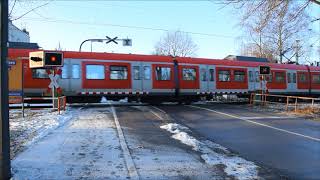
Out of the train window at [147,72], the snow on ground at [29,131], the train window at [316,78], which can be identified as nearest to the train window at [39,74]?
the train window at [147,72]

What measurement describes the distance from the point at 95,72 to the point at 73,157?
19711 mm

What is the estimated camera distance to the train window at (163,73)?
3205 cm

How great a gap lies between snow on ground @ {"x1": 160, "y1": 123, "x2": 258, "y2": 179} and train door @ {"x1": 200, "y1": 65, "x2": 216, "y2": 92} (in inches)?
782

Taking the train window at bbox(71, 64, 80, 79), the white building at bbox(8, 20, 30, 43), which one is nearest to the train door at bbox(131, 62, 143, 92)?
the train window at bbox(71, 64, 80, 79)

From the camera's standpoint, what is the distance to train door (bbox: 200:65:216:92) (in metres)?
34.3

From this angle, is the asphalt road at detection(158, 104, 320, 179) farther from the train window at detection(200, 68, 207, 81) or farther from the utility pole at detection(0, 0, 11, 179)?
the train window at detection(200, 68, 207, 81)

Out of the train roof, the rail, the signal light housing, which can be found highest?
the train roof

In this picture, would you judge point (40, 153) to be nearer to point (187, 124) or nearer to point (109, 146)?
point (109, 146)

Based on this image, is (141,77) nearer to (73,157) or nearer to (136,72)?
(136,72)

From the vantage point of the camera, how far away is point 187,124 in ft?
61.8

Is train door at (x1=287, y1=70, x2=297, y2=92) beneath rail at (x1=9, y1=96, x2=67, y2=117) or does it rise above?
above

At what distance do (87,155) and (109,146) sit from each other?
1389 mm

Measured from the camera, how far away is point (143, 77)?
3148 centimetres

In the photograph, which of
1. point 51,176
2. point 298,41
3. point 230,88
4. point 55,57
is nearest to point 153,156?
point 51,176
